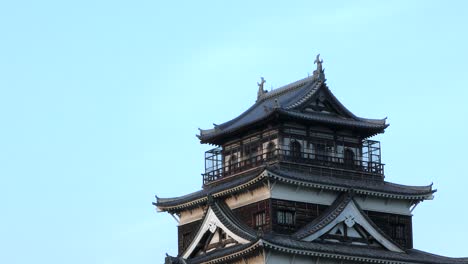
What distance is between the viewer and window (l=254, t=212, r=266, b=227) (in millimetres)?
64062

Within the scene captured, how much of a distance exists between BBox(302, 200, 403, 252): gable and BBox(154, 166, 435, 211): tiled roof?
148 cm

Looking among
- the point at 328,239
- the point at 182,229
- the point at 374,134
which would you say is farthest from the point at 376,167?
the point at 182,229

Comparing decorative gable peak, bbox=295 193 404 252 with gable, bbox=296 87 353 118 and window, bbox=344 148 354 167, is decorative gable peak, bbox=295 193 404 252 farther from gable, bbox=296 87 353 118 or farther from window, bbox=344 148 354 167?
gable, bbox=296 87 353 118

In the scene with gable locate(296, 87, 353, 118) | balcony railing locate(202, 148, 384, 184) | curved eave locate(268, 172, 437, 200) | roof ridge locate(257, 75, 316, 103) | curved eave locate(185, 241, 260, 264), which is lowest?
curved eave locate(185, 241, 260, 264)

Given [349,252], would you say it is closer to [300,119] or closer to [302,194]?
[302,194]

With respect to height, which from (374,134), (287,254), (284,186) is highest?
(374,134)

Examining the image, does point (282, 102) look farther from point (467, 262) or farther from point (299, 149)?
point (467, 262)

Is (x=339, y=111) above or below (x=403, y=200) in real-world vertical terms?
above

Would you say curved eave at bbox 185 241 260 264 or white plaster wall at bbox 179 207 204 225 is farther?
white plaster wall at bbox 179 207 204 225

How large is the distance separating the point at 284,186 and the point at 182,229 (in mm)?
9320

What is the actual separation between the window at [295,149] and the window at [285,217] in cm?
383

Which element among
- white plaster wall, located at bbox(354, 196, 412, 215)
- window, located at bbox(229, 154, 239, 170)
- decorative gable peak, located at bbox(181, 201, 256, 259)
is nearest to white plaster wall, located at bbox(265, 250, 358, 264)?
decorative gable peak, located at bbox(181, 201, 256, 259)

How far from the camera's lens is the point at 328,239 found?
211 ft

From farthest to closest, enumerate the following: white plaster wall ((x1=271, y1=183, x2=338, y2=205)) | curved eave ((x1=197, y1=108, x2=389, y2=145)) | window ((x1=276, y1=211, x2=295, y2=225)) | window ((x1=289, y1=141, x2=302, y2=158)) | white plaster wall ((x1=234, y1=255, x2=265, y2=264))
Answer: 1. window ((x1=289, y1=141, x2=302, y2=158))
2. curved eave ((x1=197, y1=108, x2=389, y2=145))
3. white plaster wall ((x1=271, y1=183, x2=338, y2=205))
4. window ((x1=276, y1=211, x2=295, y2=225))
5. white plaster wall ((x1=234, y1=255, x2=265, y2=264))
